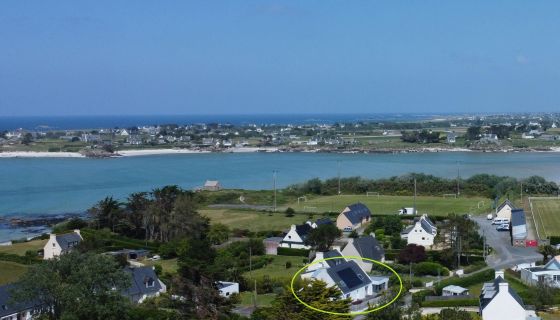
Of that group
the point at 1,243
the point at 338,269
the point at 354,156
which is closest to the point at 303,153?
the point at 354,156

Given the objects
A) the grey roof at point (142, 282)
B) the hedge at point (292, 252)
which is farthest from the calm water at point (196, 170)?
the grey roof at point (142, 282)

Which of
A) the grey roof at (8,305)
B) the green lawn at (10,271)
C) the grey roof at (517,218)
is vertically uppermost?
the grey roof at (8,305)

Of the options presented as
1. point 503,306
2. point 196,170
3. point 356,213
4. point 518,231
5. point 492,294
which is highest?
point 492,294

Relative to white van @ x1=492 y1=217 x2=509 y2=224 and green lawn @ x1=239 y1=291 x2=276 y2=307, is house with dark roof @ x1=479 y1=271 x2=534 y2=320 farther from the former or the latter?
white van @ x1=492 y1=217 x2=509 y2=224

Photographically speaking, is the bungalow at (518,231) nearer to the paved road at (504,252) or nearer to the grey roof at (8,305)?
the paved road at (504,252)

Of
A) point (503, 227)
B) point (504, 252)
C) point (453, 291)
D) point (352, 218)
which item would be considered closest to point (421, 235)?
point (504, 252)

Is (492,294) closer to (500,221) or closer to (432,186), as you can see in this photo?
(500,221)

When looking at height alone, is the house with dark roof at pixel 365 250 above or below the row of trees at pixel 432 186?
above
